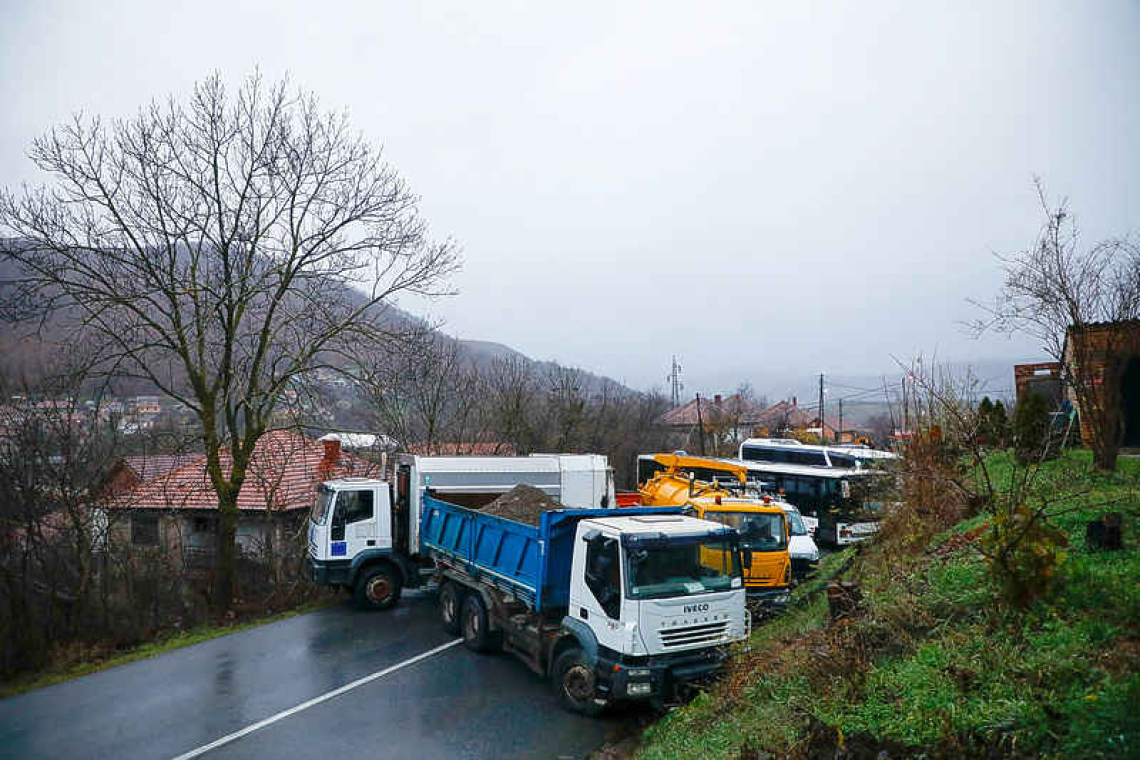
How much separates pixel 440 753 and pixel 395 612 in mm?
6730

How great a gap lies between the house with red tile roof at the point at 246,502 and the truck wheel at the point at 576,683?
406 inches

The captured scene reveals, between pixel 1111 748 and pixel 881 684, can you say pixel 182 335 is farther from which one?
pixel 1111 748

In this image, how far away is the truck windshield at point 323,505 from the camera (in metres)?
13.5

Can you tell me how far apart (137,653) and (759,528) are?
39.2 feet

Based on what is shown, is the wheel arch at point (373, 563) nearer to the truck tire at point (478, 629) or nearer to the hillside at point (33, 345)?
the truck tire at point (478, 629)

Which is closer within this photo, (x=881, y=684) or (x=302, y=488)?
(x=881, y=684)

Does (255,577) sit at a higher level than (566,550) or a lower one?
lower

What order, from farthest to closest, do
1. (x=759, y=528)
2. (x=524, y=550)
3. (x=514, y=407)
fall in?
(x=514, y=407)
(x=759, y=528)
(x=524, y=550)

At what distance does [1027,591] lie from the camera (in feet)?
20.4

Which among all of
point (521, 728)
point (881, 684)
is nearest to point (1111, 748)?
point (881, 684)

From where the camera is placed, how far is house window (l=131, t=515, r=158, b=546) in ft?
60.0

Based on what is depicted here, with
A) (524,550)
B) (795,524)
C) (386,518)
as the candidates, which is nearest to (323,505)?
(386,518)

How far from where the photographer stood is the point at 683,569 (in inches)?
326

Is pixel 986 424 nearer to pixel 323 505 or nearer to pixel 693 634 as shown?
pixel 693 634
